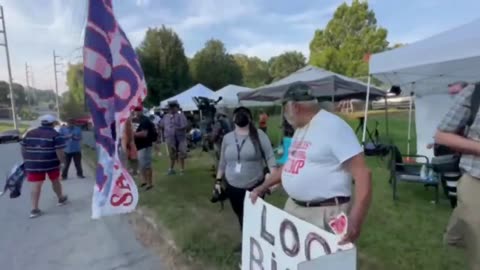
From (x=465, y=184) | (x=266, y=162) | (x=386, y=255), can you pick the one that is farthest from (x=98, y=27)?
(x=386, y=255)

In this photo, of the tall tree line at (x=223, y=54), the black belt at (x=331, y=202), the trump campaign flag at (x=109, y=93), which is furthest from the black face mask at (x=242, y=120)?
the tall tree line at (x=223, y=54)

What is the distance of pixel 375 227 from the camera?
493 cm

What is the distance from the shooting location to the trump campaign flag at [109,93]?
3.10 m

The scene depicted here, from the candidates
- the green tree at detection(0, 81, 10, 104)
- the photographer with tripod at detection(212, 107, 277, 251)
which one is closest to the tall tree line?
the photographer with tripod at detection(212, 107, 277, 251)

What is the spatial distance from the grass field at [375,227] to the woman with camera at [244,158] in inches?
28.4

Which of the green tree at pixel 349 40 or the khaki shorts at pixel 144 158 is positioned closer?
the khaki shorts at pixel 144 158

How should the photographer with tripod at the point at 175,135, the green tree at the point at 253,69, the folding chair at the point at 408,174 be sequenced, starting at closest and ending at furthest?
the folding chair at the point at 408,174 → the photographer with tripod at the point at 175,135 → the green tree at the point at 253,69

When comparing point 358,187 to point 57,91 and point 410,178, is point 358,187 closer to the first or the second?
point 410,178

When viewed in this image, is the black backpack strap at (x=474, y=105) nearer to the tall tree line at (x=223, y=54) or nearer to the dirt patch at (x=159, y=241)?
the dirt patch at (x=159, y=241)

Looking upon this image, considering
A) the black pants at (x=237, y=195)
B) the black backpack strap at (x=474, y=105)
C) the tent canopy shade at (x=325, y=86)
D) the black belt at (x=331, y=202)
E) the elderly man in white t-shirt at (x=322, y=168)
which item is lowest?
the black pants at (x=237, y=195)

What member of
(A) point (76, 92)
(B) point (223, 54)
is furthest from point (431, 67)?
(B) point (223, 54)

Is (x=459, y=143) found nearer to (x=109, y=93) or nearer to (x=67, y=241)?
(x=109, y=93)

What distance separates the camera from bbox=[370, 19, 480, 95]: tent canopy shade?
542 centimetres

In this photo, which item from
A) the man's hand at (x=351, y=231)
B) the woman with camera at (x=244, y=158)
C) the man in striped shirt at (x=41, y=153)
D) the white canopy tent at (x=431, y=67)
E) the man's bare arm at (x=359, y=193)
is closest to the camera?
the man's hand at (x=351, y=231)
